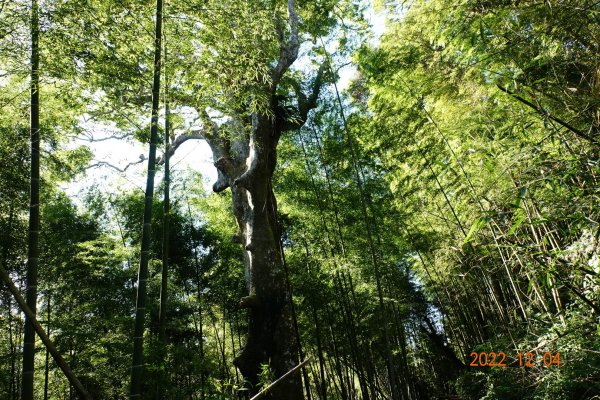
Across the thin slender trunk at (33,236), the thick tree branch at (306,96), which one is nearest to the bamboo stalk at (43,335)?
the thin slender trunk at (33,236)

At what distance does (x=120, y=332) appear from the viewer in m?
6.06

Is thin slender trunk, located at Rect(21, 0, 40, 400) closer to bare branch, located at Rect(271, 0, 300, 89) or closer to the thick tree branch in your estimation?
bare branch, located at Rect(271, 0, 300, 89)

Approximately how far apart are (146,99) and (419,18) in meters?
2.81

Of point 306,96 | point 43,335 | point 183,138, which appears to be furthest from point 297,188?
point 43,335

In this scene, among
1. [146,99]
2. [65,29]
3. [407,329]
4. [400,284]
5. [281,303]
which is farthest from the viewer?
[407,329]


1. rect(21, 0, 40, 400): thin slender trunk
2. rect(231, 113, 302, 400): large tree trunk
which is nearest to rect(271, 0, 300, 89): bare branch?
rect(231, 113, 302, 400): large tree trunk

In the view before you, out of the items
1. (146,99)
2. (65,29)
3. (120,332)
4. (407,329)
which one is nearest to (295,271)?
(120,332)

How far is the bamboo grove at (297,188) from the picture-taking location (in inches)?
65.8

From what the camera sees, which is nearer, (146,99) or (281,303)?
(146,99)

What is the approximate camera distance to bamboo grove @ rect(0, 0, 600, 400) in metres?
1.67

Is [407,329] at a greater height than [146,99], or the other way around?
[146,99]

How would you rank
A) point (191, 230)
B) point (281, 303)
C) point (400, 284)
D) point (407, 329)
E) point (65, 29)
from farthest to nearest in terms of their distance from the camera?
point (407, 329), point (191, 230), point (400, 284), point (281, 303), point (65, 29)

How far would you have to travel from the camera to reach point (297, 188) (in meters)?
6.75

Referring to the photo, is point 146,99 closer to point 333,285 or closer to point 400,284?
point 333,285
